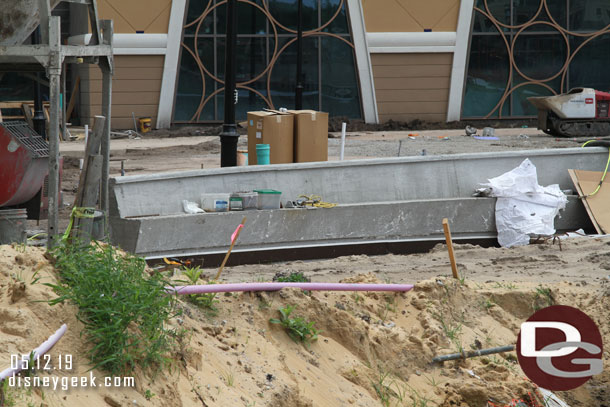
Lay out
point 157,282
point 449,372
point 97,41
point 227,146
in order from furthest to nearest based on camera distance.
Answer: point 227,146 < point 97,41 < point 449,372 < point 157,282

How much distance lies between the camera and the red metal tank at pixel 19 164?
8.55m

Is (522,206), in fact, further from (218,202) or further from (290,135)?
(218,202)

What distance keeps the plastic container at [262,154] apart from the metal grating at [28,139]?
4.82m

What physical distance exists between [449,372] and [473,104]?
23.8 m

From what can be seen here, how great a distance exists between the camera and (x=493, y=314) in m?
7.82

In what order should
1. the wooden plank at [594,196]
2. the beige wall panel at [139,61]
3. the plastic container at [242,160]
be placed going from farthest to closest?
1. the beige wall panel at [139,61]
2. the plastic container at [242,160]
3. the wooden plank at [594,196]

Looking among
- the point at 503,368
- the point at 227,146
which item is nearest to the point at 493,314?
the point at 503,368

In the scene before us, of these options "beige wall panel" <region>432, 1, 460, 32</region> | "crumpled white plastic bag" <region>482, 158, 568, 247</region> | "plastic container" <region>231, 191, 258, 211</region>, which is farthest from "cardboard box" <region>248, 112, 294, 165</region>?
"beige wall panel" <region>432, 1, 460, 32</region>

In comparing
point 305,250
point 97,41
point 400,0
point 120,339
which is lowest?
point 305,250

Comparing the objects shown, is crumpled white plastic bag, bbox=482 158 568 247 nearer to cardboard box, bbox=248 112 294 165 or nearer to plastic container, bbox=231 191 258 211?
Result: cardboard box, bbox=248 112 294 165

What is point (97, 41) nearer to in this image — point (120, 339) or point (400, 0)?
point (120, 339)

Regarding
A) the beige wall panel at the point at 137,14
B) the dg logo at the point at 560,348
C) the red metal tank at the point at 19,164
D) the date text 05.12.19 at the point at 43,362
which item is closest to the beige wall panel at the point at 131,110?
the beige wall panel at the point at 137,14

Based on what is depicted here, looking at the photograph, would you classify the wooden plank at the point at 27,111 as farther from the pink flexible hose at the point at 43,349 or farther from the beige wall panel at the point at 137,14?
the pink flexible hose at the point at 43,349

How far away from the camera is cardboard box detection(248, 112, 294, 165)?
13734 mm
